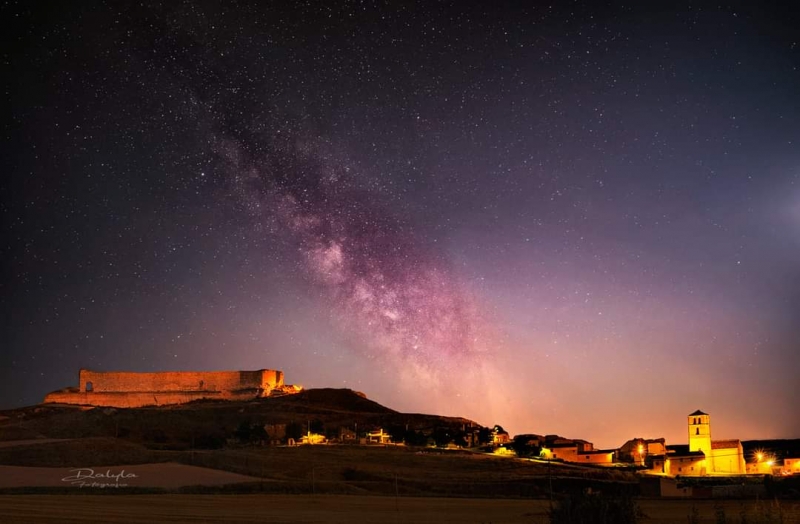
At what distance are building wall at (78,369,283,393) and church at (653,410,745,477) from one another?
65.1m

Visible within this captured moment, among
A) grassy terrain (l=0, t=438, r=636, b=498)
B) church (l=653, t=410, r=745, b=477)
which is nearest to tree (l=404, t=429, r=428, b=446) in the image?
grassy terrain (l=0, t=438, r=636, b=498)

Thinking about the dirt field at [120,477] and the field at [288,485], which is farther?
the dirt field at [120,477]

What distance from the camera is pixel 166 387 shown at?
124 meters

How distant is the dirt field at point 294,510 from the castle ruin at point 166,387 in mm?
89517

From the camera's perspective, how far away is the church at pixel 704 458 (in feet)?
250

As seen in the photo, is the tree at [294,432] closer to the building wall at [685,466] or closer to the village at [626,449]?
the village at [626,449]

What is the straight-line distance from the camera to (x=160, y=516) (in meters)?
24.7

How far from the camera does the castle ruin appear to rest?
12131 cm

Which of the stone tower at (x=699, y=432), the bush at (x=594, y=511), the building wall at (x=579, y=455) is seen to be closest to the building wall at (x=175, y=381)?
the building wall at (x=579, y=455)

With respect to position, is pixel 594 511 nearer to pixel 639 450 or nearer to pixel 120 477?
pixel 120 477

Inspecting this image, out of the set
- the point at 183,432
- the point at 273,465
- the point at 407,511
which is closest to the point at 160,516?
the point at 407,511

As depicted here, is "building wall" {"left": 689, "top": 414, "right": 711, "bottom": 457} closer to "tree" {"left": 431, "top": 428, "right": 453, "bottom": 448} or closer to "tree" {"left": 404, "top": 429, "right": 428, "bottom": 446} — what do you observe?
"tree" {"left": 431, "top": 428, "right": 453, "bottom": 448}

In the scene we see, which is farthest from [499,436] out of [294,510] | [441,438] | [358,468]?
[294,510]

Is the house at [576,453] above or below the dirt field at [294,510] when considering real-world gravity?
above
